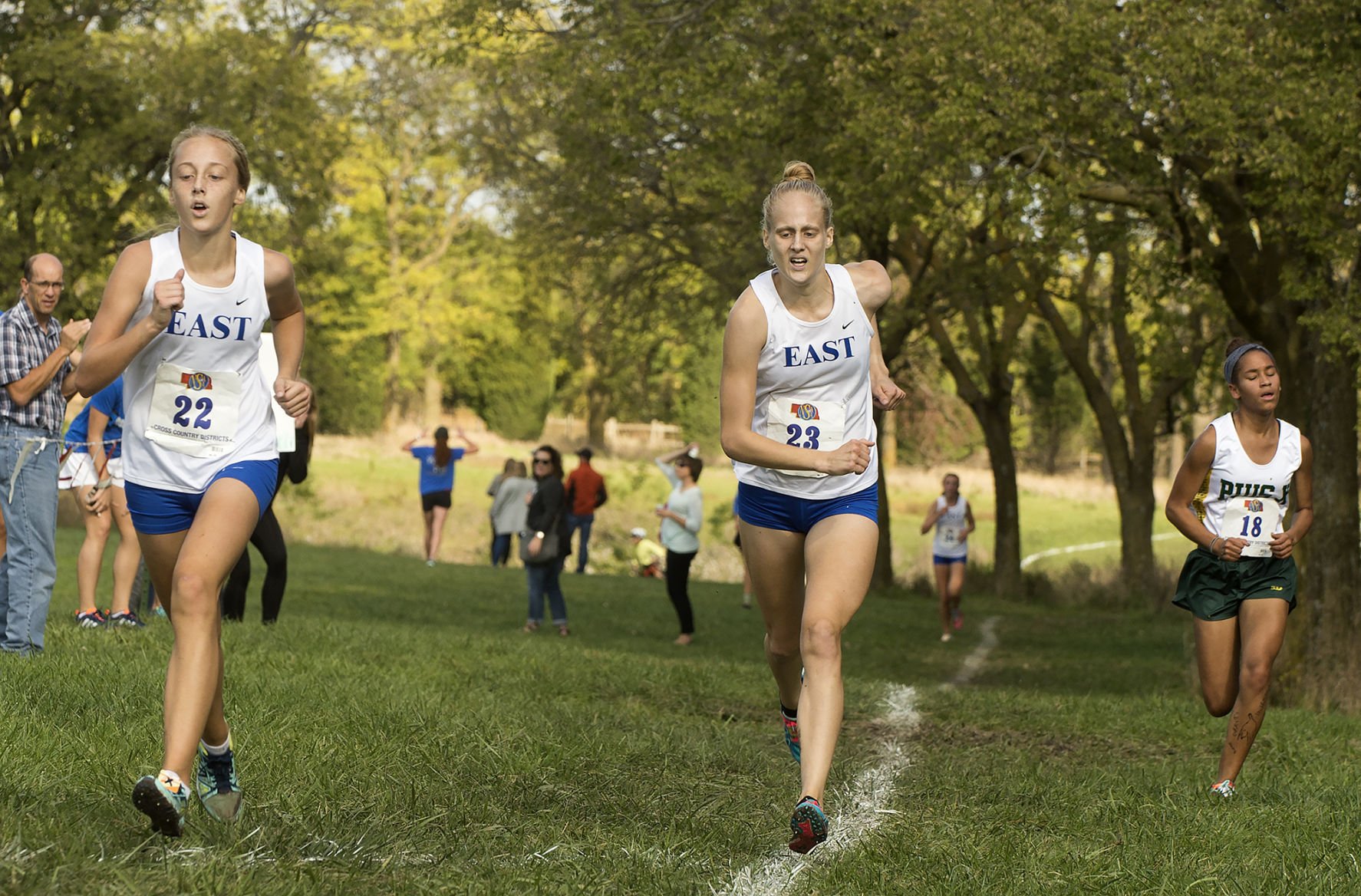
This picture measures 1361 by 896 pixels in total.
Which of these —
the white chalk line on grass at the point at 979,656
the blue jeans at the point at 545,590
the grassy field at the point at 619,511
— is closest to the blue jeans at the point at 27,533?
the white chalk line on grass at the point at 979,656

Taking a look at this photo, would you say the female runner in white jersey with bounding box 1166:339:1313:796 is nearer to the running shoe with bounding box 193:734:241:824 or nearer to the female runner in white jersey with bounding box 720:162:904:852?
the female runner in white jersey with bounding box 720:162:904:852

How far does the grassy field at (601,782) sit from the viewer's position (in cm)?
483

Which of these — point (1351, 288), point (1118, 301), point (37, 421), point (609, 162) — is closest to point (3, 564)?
point (37, 421)

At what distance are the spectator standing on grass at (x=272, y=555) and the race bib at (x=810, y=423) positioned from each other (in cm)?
563

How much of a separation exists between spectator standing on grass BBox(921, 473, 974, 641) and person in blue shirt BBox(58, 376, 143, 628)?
10675 mm

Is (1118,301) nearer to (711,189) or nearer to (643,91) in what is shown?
(711,189)

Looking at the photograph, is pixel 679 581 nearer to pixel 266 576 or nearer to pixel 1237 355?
pixel 266 576

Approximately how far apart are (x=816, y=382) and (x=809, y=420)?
140 millimetres

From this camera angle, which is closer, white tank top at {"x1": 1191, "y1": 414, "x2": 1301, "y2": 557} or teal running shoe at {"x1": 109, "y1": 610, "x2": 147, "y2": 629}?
white tank top at {"x1": 1191, "y1": 414, "x2": 1301, "y2": 557}

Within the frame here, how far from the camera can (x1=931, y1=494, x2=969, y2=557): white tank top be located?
19.7 metres

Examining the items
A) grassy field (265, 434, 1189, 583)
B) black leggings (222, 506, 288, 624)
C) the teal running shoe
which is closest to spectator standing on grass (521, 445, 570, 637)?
black leggings (222, 506, 288, 624)

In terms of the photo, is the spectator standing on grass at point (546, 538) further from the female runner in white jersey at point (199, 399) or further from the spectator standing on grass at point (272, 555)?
the female runner in white jersey at point (199, 399)

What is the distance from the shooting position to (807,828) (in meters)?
5.07

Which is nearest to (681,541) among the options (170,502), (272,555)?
(272,555)
